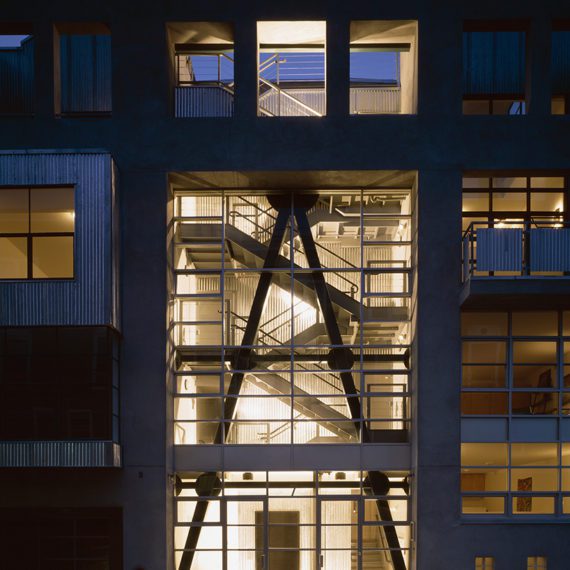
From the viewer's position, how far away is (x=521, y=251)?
680 inches

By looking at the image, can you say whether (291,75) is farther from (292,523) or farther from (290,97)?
(292,523)

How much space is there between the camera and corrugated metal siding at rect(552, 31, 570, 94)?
64.4 feet

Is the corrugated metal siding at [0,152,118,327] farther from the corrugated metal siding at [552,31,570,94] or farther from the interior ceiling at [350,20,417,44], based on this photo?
the corrugated metal siding at [552,31,570,94]

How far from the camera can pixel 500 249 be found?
17.3 m

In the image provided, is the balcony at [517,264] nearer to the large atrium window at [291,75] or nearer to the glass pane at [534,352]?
the glass pane at [534,352]

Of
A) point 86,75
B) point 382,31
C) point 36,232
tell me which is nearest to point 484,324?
point 382,31

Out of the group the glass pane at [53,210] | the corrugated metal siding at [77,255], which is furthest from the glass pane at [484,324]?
the glass pane at [53,210]

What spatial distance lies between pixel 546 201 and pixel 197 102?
9.48 m

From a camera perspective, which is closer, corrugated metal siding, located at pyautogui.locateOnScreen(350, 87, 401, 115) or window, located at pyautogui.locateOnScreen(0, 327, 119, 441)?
window, located at pyautogui.locateOnScreen(0, 327, 119, 441)

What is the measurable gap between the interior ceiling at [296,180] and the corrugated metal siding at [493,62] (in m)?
3.35

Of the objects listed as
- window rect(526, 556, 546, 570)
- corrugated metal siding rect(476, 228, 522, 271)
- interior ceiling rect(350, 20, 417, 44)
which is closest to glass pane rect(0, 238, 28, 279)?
interior ceiling rect(350, 20, 417, 44)

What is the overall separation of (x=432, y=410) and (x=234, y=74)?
31.9 feet

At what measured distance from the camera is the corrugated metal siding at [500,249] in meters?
17.2

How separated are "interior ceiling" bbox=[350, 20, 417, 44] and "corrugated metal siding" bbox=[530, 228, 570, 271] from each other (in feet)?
19.9
